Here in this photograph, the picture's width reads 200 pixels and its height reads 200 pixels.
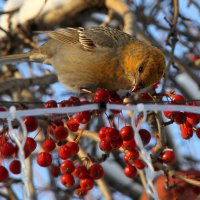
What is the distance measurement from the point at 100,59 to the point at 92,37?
0.32 metres

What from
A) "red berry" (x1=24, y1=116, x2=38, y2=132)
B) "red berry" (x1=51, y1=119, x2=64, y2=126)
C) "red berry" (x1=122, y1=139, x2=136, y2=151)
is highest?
"red berry" (x1=24, y1=116, x2=38, y2=132)

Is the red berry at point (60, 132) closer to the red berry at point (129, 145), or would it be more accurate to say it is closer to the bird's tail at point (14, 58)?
the red berry at point (129, 145)

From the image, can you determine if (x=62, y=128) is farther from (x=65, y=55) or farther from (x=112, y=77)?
(x=65, y=55)

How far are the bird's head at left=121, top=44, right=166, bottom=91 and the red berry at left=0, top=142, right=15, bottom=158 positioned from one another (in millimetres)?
847

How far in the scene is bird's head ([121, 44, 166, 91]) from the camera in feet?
9.14

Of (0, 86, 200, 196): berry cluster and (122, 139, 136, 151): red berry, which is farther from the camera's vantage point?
(122, 139, 136, 151): red berry

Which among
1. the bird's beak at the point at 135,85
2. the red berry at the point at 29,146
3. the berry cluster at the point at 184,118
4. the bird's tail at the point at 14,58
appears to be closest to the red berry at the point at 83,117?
the red berry at the point at 29,146

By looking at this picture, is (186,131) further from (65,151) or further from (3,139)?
(3,139)

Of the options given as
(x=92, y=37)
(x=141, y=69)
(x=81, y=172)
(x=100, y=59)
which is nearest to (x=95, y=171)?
(x=81, y=172)

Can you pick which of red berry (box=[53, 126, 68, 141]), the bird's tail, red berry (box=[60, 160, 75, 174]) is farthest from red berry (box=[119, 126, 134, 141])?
the bird's tail

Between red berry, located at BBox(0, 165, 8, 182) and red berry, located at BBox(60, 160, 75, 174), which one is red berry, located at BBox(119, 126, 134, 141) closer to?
red berry, located at BBox(60, 160, 75, 174)

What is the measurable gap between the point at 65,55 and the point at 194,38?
4.71 ft

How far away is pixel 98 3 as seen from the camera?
14.9 ft

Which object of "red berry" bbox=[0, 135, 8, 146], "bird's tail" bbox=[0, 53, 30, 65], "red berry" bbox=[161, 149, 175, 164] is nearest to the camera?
"red berry" bbox=[0, 135, 8, 146]
